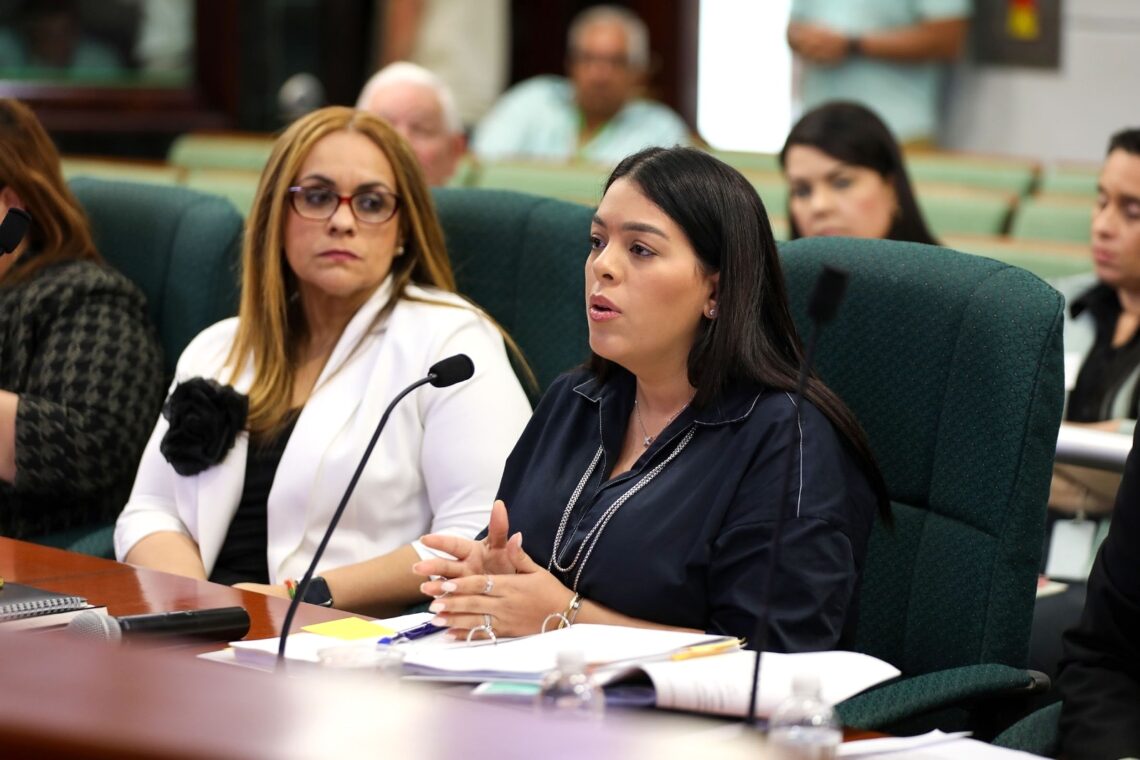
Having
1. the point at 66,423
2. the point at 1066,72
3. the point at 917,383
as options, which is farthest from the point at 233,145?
the point at 917,383

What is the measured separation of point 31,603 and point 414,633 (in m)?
0.41

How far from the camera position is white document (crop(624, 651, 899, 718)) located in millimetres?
1350

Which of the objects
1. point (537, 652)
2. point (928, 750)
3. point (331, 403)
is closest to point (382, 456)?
point (331, 403)

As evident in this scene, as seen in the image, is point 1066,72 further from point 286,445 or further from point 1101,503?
point 286,445

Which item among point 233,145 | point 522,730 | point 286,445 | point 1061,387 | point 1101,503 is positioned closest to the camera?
point 522,730

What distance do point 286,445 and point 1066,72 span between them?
5307mm

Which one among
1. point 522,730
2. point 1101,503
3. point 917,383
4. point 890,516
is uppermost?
point 522,730

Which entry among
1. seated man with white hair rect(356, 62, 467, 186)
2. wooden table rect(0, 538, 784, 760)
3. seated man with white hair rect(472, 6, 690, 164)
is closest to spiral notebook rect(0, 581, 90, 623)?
wooden table rect(0, 538, 784, 760)

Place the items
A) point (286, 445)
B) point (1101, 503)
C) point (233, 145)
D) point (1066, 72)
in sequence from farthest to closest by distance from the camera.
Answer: point (1066, 72) → point (233, 145) → point (1101, 503) → point (286, 445)

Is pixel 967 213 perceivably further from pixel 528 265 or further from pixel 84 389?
pixel 84 389

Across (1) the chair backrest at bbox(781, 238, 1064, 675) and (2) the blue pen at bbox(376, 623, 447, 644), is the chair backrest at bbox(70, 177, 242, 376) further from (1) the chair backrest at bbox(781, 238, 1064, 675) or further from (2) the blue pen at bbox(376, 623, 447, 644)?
(2) the blue pen at bbox(376, 623, 447, 644)

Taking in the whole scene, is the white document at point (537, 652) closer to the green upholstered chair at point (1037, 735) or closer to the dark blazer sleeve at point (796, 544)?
the dark blazer sleeve at point (796, 544)

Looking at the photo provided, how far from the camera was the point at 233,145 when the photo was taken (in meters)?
5.61

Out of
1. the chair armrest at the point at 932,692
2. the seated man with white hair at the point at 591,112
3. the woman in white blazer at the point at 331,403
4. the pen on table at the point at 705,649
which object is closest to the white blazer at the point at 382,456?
the woman in white blazer at the point at 331,403
